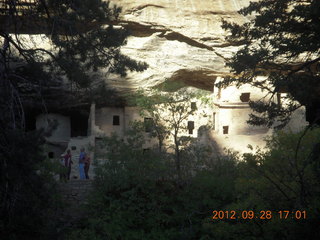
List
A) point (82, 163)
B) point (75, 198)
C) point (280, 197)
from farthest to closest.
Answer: point (82, 163) → point (75, 198) → point (280, 197)

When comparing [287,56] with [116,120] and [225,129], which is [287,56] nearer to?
[225,129]

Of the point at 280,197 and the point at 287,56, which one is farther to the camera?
the point at 280,197

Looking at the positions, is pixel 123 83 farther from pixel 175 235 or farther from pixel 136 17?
pixel 175 235

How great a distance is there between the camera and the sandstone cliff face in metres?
20.9

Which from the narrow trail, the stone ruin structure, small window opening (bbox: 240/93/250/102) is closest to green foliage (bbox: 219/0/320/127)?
the narrow trail

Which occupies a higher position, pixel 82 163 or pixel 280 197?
pixel 82 163

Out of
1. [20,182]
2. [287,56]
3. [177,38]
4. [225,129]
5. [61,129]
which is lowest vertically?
[20,182]

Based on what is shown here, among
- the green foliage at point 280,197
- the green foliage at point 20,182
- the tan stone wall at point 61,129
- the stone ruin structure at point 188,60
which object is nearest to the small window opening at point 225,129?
the stone ruin structure at point 188,60

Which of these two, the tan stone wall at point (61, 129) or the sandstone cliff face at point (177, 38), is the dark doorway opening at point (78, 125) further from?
the sandstone cliff face at point (177, 38)

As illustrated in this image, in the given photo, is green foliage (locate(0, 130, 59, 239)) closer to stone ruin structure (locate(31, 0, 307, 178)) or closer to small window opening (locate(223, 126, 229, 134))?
stone ruin structure (locate(31, 0, 307, 178))

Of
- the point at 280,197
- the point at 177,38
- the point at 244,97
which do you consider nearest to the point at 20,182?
the point at 280,197

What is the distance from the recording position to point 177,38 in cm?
2173

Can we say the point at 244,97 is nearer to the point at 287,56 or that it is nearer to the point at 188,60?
the point at 188,60

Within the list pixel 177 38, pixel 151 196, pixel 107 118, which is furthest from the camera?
pixel 107 118
